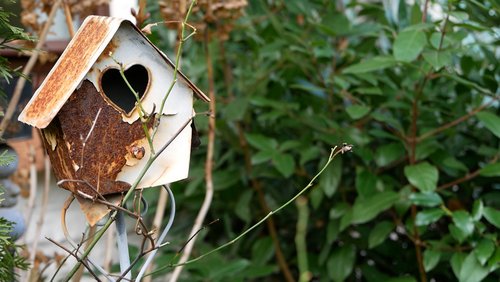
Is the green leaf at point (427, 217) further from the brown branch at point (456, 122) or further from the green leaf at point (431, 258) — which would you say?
the brown branch at point (456, 122)

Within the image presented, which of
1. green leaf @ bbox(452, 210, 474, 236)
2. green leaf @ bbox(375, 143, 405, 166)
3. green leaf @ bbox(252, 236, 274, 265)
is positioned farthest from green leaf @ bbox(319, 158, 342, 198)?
green leaf @ bbox(452, 210, 474, 236)

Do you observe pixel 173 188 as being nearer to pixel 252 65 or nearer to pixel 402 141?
pixel 252 65

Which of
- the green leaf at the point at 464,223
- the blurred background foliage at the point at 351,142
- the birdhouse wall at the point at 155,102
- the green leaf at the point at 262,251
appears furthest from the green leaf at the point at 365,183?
the birdhouse wall at the point at 155,102

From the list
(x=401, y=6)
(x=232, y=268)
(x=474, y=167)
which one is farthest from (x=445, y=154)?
(x=232, y=268)

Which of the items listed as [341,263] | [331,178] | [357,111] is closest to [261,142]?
[331,178]

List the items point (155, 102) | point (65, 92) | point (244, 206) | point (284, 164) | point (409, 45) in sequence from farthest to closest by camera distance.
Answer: point (244, 206), point (284, 164), point (409, 45), point (155, 102), point (65, 92)

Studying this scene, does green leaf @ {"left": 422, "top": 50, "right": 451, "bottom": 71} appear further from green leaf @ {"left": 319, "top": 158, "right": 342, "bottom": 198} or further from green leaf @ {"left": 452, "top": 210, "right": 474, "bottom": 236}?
green leaf @ {"left": 319, "top": 158, "right": 342, "bottom": 198}

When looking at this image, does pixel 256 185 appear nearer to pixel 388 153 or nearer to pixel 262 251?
pixel 262 251

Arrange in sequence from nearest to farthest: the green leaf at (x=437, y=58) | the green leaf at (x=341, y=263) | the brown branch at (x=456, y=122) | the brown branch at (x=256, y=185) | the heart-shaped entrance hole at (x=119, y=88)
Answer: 1. the heart-shaped entrance hole at (x=119, y=88)
2. the green leaf at (x=437, y=58)
3. the brown branch at (x=456, y=122)
4. the green leaf at (x=341, y=263)
5. the brown branch at (x=256, y=185)
